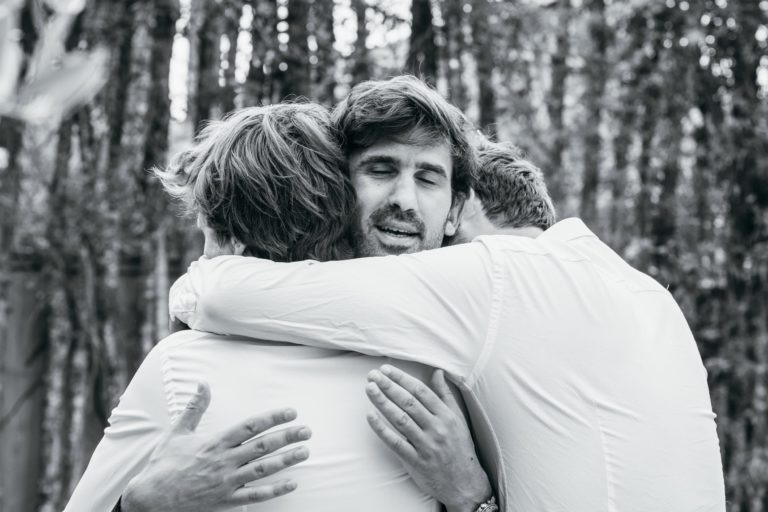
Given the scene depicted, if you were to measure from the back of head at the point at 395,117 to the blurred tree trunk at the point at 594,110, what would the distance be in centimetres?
230

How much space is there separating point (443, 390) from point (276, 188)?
22.7 inches

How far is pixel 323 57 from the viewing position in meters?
4.04

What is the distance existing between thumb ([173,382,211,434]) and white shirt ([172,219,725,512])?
0.50ft

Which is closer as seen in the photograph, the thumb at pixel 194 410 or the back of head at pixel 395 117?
the thumb at pixel 194 410

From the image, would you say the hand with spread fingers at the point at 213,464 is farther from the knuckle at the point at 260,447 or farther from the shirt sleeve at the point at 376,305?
the shirt sleeve at the point at 376,305

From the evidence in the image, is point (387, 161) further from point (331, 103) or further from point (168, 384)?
point (331, 103)

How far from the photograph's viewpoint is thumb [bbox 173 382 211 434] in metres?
1.64

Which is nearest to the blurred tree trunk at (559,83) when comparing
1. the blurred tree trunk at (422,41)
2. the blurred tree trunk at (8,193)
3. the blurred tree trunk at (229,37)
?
the blurred tree trunk at (422,41)

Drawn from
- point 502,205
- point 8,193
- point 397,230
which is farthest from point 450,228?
point 8,193

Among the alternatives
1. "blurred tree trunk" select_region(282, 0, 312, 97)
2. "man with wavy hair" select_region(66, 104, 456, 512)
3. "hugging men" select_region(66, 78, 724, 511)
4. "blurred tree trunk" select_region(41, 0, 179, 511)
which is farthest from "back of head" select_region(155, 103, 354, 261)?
"blurred tree trunk" select_region(41, 0, 179, 511)

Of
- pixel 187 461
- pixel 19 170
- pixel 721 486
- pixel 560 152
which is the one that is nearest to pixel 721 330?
pixel 560 152

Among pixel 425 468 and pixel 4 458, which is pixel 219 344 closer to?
pixel 425 468

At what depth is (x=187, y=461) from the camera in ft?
5.52

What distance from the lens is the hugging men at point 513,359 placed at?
1.66m
